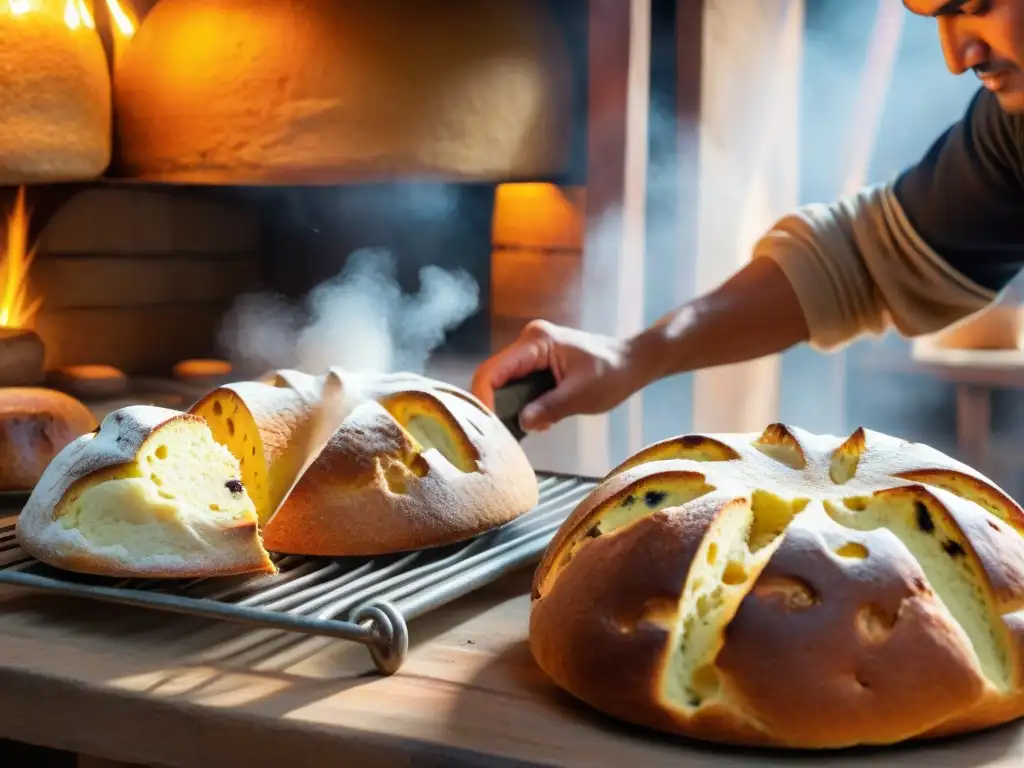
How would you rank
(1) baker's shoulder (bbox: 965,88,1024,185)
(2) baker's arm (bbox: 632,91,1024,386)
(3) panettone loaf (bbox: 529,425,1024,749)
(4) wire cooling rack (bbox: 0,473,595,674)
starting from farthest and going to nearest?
(2) baker's arm (bbox: 632,91,1024,386)
(1) baker's shoulder (bbox: 965,88,1024,185)
(4) wire cooling rack (bbox: 0,473,595,674)
(3) panettone loaf (bbox: 529,425,1024,749)

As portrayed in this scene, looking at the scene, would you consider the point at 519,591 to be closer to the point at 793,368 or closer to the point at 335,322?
the point at 335,322

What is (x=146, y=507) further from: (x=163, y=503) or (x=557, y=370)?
(x=557, y=370)

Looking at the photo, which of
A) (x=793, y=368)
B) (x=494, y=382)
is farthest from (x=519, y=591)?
(x=793, y=368)

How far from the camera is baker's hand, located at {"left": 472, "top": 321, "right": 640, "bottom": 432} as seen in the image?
1735 mm

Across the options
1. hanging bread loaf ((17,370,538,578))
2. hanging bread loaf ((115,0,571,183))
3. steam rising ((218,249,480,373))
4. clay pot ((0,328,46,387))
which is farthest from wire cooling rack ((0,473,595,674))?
steam rising ((218,249,480,373))

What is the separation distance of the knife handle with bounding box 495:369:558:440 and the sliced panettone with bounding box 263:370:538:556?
0.22 metres

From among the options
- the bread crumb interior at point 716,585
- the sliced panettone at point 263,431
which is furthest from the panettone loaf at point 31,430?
the bread crumb interior at point 716,585

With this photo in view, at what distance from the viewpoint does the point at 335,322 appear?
2.67 m

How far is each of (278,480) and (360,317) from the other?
1432 mm

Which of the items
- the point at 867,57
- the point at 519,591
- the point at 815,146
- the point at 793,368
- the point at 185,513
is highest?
the point at 867,57

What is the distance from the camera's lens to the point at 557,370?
1786 mm

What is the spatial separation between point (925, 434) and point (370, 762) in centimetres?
310

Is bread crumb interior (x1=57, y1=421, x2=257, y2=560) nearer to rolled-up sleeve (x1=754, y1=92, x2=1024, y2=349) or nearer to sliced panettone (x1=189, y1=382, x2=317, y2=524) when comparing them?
sliced panettone (x1=189, y1=382, x2=317, y2=524)

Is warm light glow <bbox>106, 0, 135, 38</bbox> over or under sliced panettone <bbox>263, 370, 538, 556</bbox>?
over
